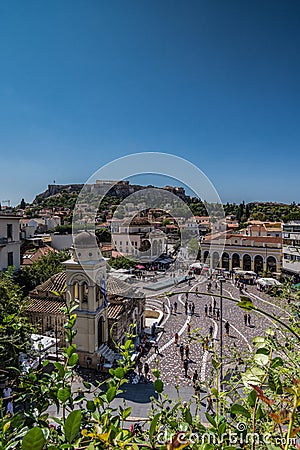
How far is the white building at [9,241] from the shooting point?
14828 millimetres

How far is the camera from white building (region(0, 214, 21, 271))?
48.6 feet

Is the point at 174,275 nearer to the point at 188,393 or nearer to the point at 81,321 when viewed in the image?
the point at 188,393

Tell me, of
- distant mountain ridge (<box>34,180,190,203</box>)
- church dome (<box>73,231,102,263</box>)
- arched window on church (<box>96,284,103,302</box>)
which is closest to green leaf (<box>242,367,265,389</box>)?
distant mountain ridge (<box>34,180,190,203</box>)

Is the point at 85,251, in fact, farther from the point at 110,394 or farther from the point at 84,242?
the point at 110,394

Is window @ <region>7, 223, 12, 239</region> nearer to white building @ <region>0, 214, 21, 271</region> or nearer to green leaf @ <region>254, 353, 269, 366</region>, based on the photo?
white building @ <region>0, 214, 21, 271</region>

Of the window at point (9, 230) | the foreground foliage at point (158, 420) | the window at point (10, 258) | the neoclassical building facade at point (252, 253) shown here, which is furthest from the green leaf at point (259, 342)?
the neoclassical building facade at point (252, 253)

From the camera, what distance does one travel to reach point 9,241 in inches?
599

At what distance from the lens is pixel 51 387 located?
0.91m

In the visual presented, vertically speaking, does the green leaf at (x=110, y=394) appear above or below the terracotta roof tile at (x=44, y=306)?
above

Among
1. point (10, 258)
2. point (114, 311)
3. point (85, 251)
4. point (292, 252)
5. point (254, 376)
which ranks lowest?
point (114, 311)

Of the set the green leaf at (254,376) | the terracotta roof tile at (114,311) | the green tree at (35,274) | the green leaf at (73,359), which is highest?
the green leaf at (254,376)

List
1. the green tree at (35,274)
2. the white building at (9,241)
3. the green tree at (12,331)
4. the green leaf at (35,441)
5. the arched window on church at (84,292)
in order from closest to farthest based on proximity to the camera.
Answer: the green leaf at (35,441)
the green tree at (12,331)
the arched window on church at (84,292)
the green tree at (35,274)
the white building at (9,241)

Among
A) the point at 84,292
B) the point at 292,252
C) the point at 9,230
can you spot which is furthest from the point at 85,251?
the point at 9,230

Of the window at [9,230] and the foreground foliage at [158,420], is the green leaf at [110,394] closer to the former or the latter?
the foreground foliage at [158,420]
